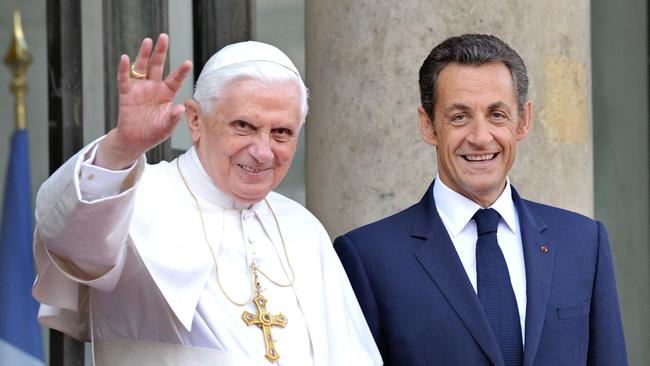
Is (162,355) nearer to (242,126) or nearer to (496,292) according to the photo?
(242,126)

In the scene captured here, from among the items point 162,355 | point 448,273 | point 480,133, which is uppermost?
point 480,133

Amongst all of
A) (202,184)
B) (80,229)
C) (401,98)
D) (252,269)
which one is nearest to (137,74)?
(80,229)

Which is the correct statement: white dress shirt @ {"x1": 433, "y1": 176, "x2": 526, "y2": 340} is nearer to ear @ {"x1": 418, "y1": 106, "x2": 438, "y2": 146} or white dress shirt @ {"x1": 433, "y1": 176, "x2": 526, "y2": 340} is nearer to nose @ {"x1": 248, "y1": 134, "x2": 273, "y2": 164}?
ear @ {"x1": 418, "y1": 106, "x2": 438, "y2": 146}

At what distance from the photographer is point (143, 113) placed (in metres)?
3.11

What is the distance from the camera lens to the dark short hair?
396cm

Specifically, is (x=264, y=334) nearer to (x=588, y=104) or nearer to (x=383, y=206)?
(x=383, y=206)

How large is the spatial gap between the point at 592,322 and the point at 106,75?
2225mm

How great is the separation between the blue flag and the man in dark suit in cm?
152

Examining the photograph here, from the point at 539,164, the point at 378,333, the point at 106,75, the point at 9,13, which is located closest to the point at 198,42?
the point at 106,75

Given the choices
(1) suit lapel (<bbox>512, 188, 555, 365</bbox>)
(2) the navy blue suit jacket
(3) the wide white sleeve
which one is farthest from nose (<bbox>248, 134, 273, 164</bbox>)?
(1) suit lapel (<bbox>512, 188, 555, 365</bbox>)

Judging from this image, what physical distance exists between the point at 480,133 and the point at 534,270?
Answer: 375mm

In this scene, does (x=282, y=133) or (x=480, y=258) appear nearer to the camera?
(x=282, y=133)

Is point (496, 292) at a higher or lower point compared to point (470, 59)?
lower

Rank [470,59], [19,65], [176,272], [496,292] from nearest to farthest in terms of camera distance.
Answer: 1. [176,272]
2. [496,292]
3. [470,59]
4. [19,65]
